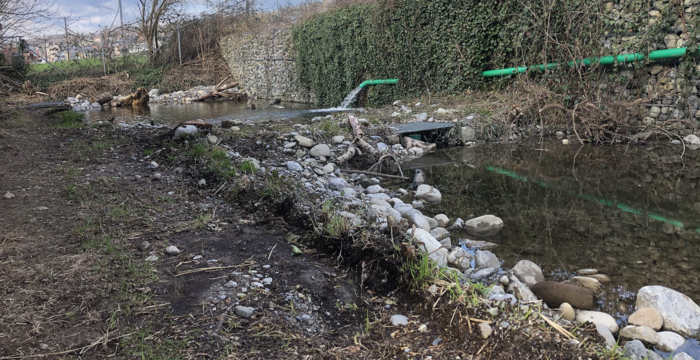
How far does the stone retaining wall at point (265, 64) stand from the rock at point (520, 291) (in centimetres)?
1306

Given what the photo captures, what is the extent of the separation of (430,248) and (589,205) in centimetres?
231

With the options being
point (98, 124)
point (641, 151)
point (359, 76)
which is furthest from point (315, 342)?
point (359, 76)

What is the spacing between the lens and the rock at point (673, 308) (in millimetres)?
2338

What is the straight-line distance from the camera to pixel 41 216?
3.44 metres

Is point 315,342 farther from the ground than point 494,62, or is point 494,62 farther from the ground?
point 494,62

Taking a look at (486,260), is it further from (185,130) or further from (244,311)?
(185,130)

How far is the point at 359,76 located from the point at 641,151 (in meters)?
7.53

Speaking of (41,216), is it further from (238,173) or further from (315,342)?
(315,342)

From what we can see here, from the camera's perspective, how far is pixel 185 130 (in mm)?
6344

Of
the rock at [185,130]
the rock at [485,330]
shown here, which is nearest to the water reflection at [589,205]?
the rock at [485,330]

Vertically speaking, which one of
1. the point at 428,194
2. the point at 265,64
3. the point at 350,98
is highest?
the point at 265,64

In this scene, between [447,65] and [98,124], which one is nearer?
[98,124]

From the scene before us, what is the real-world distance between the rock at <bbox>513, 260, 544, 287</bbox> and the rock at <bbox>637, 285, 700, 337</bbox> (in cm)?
56

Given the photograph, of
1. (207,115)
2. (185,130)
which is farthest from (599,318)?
(207,115)
